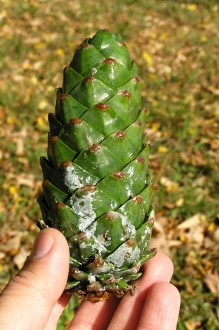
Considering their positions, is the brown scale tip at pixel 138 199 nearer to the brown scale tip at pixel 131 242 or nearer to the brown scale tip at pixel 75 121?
the brown scale tip at pixel 131 242

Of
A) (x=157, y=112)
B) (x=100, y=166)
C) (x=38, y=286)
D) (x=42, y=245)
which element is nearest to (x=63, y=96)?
(x=100, y=166)

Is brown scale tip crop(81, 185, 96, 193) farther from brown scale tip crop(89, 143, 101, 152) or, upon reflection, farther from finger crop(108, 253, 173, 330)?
finger crop(108, 253, 173, 330)

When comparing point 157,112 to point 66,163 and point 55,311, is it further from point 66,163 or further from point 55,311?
point 66,163

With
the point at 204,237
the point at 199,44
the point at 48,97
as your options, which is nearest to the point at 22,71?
the point at 48,97

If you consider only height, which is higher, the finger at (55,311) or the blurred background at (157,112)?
the finger at (55,311)

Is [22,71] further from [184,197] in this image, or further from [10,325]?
[10,325]

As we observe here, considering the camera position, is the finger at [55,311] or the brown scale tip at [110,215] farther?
the finger at [55,311]

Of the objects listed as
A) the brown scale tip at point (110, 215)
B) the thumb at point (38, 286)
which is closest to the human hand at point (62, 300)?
the thumb at point (38, 286)
